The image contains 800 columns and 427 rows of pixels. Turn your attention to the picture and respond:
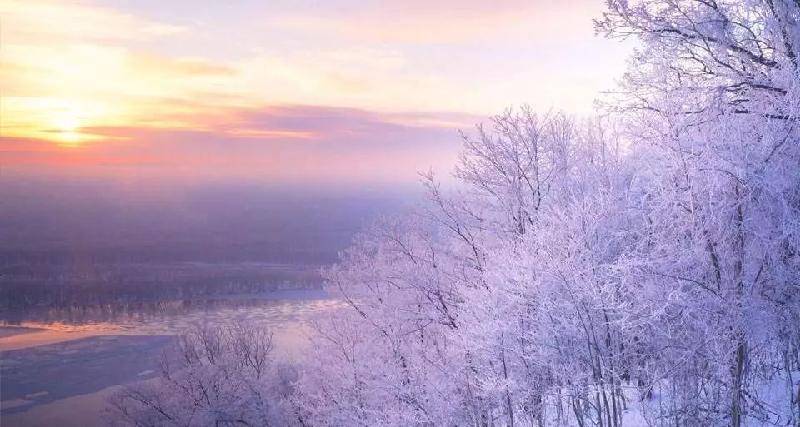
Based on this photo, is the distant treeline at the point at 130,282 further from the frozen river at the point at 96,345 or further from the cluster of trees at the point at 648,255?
the cluster of trees at the point at 648,255

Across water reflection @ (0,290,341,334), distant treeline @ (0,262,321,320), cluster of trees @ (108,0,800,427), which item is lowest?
distant treeline @ (0,262,321,320)

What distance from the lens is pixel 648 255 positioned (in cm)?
790

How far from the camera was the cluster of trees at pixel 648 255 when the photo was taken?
7.13m

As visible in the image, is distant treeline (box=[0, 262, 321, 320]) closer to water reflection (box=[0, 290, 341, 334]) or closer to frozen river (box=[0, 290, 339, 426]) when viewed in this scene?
water reflection (box=[0, 290, 341, 334])

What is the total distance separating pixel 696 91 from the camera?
26.2 ft

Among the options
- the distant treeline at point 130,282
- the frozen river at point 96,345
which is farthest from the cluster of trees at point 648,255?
the distant treeline at point 130,282

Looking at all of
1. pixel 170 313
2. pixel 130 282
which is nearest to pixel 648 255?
pixel 170 313

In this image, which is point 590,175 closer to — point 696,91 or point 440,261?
point 440,261

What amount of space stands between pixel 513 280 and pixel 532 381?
2.01 m

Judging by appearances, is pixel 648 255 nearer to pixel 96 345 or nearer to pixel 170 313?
pixel 96 345

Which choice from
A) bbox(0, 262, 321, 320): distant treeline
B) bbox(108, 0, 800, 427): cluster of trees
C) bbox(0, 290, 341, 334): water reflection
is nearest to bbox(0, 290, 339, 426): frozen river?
bbox(0, 290, 341, 334): water reflection

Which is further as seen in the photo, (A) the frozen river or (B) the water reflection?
(B) the water reflection

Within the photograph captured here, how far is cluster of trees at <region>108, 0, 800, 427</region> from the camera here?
713 centimetres

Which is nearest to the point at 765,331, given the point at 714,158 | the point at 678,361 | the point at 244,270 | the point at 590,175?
the point at 678,361
